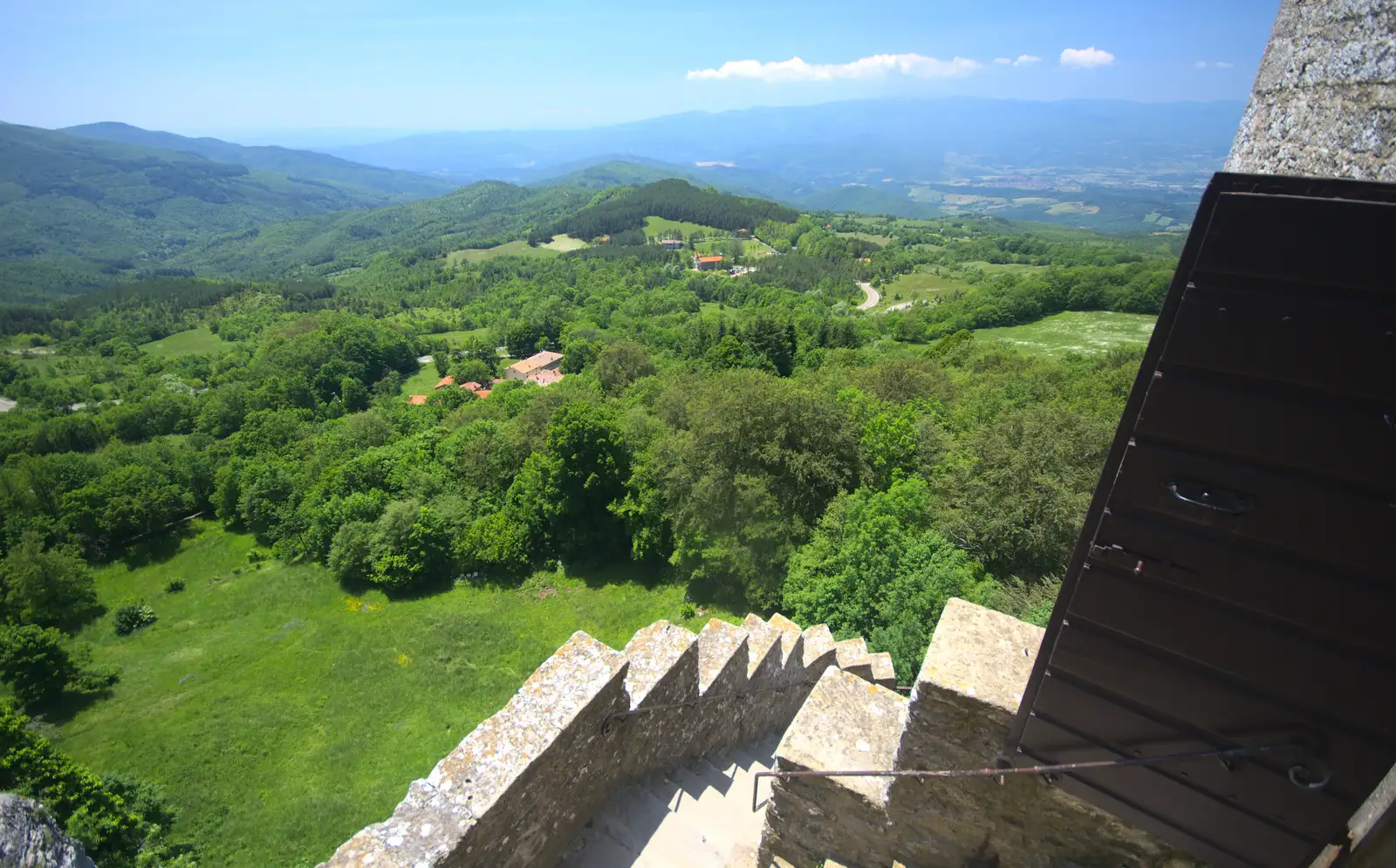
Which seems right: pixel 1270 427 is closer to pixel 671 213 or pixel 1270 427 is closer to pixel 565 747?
pixel 565 747

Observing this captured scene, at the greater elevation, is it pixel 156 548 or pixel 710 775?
pixel 710 775

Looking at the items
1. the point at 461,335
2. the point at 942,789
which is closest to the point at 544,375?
the point at 461,335

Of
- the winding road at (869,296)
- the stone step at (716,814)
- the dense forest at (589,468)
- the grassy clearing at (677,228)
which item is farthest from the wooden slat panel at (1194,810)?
the grassy clearing at (677,228)

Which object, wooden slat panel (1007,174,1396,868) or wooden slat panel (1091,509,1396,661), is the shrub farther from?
wooden slat panel (1091,509,1396,661)

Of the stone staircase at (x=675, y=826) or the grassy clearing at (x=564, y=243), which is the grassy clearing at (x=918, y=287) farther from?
the stone staircase at (x=675, y=826)

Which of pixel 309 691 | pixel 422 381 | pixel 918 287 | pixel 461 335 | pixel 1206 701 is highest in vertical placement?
pixel 1206 701

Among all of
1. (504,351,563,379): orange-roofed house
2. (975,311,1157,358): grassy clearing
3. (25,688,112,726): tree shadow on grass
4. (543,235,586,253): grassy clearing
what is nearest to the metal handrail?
(25,688,112,726): tree shadow on grass

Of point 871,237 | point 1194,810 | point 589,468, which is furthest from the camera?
point 871,237

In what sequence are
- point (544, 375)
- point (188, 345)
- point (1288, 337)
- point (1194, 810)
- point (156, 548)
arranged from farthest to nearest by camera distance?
point (188, 345)
point (544, 375)
point (156, 548)
point (1194, 810)
point (1288, 337)
